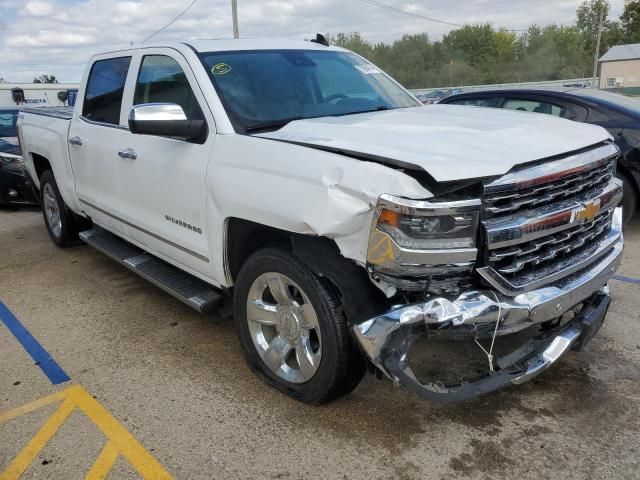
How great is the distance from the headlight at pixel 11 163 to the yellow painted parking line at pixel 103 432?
668 centimetres

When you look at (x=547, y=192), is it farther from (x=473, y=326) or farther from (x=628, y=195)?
(x=628, y=195)

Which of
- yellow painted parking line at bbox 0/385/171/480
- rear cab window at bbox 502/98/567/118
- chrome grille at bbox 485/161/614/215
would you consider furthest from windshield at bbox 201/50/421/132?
rear cab window at bbox 502/98/567/118

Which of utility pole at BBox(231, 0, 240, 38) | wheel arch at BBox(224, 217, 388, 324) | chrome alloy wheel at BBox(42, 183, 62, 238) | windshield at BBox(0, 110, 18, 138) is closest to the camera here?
wheel arch at BBox(224, 217, 388, 324)

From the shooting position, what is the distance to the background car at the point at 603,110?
6027mm

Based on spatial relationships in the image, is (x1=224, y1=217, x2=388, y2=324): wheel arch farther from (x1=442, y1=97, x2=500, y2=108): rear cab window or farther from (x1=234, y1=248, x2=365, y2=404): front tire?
(x1=442, y1=97, x2=500, y2=108): rear cab window

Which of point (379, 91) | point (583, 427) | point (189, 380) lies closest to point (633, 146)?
point (379, 91)

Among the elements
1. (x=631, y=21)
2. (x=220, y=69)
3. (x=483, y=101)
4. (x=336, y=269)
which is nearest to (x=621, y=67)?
(x=631, y=21)

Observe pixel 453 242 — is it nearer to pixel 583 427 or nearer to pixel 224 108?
pixel 583 427

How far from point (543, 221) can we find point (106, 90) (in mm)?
3787

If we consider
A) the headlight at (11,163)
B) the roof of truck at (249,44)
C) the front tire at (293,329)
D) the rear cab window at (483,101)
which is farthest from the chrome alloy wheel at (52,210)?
the rear cab window at (483,101)

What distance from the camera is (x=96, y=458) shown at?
2.78 metres

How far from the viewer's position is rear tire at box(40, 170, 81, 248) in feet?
19.9

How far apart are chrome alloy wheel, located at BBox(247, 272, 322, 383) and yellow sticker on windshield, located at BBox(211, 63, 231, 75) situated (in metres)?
1.41

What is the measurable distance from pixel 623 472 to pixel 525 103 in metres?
5.26
